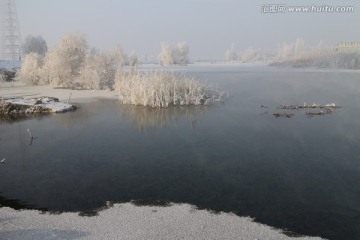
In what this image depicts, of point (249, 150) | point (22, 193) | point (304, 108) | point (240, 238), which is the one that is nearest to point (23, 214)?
point (22, 193)

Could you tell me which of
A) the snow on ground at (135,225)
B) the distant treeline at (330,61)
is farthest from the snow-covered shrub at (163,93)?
the distant treeline at (330,61)

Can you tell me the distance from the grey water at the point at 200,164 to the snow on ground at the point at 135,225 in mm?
493

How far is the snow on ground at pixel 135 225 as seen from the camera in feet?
23.1

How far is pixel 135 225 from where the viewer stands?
7.53 meters

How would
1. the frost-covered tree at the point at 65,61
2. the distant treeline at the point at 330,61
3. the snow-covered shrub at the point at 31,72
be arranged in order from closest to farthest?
the frost-covered tree at the point at 65,61
the snow-covered shrub at the point at 31,72
the distant treeline at the point at 330,61

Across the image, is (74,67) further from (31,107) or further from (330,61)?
(330,61)

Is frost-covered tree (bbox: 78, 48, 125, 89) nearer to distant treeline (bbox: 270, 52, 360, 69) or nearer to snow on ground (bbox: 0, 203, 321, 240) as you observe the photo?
snow on ground (bbox: 0, 203, 321, 240)

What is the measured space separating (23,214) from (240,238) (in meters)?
5.08

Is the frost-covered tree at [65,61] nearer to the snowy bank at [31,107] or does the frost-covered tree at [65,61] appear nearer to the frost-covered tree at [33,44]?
the snowy bank at [31,107]

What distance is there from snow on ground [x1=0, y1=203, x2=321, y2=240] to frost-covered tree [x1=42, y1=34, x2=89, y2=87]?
102ft

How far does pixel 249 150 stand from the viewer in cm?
1319

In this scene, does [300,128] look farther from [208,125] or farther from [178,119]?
[178,119]

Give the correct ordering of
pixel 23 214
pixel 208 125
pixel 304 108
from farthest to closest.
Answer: pixel 304 108 → pixel 208 125 → pixel 23 214

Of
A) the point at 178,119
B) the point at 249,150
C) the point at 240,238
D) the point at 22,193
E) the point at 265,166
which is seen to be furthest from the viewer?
the point at 178,119
